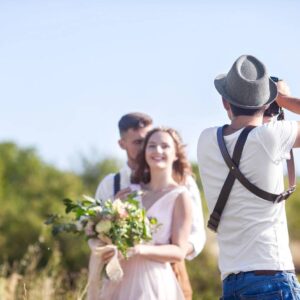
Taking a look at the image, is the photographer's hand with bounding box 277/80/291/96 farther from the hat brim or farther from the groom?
the groom

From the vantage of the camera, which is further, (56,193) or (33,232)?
(56,193)

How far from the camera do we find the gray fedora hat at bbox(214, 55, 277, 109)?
16.6 ft

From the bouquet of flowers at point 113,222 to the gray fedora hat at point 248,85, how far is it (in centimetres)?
168

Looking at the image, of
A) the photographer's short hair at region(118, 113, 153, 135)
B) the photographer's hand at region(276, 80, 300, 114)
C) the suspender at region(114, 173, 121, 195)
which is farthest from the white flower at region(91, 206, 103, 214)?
the photographer's hand at region(276, 80, 300, 114)

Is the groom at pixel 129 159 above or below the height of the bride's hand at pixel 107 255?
above

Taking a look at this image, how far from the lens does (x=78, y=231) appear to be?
6.88m

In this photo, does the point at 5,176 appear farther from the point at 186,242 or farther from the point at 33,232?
the point at 186,242

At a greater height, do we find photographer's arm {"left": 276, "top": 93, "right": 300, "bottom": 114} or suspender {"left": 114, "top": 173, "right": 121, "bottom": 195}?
photographer's arm {"left": 276, "top": 93, "right": 300, "bottom": 114}

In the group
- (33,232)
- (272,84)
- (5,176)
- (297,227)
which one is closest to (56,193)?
(33,232)

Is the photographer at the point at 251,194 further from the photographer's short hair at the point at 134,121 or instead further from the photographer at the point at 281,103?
the photographer's short hair at the point at 134,121

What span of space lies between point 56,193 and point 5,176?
756cm

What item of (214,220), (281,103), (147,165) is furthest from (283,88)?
(147,165)

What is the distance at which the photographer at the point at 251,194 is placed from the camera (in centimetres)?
481

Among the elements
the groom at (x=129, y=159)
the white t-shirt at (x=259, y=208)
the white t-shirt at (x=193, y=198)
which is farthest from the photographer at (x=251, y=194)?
the groom at (x=129, y=159)
